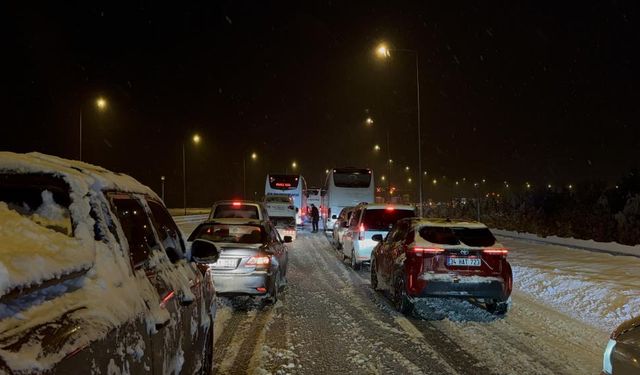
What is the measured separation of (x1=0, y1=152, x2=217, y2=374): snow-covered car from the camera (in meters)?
1.92

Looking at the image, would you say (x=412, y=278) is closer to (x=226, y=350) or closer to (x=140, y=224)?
(x=226, y=350)

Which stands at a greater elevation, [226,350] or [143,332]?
[143,332]

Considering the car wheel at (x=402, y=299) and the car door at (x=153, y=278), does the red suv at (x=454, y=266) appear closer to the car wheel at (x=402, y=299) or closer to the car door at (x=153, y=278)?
the car wheel at (x=402, y=299)

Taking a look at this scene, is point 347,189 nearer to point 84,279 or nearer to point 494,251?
point 494,251

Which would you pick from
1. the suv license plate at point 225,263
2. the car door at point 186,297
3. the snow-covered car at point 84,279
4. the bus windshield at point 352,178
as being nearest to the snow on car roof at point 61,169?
the snow-covered car at point 84,279

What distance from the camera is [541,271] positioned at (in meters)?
13.8

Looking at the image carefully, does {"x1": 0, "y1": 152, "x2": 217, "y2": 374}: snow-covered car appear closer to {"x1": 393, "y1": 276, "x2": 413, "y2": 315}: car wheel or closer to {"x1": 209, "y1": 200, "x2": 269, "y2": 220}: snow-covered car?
{"x1": 393, "y1": 276, "x2": 413, "y2": 315}: car wheel

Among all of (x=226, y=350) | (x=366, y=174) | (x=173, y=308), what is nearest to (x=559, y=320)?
(x=226, y=350)

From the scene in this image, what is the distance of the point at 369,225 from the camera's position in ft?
52.2

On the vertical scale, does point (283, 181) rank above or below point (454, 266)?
above

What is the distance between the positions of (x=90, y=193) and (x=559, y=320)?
789cm

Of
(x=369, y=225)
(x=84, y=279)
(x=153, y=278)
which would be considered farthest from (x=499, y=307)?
(x=84, y=279)

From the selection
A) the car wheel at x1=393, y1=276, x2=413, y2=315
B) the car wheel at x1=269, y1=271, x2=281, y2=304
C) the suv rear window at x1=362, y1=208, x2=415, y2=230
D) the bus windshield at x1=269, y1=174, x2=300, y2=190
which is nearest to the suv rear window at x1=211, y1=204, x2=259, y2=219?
the suv rear window at x1=362, y1=208, x2=415, y2=230

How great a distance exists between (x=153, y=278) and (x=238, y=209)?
54.0ft
